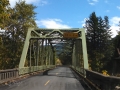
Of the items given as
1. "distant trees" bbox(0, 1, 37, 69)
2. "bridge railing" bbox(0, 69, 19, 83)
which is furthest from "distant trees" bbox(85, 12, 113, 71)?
"bridge railing" bbox(0, 69, 19, 83)

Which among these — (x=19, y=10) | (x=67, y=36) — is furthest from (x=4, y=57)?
(x=67, y=36)

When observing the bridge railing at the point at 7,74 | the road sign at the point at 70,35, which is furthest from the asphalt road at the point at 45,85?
the road sign at the point at 70,35

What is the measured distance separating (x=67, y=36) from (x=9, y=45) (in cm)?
1481

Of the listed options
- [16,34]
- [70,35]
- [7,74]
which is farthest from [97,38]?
[7,74]

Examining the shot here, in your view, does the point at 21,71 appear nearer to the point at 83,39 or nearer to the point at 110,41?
the point at 83,39

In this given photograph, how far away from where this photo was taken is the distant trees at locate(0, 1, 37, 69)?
132ft

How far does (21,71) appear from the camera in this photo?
24.2 metres

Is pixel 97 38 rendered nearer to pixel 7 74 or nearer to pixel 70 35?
pixel 70 35

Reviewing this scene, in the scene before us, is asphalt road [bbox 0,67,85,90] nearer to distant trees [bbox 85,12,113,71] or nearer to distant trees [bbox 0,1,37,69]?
distant trees [bbox 0,1,37,69]

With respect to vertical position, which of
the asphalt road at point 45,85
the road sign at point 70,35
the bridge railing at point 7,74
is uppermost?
the road sign at point 70,35

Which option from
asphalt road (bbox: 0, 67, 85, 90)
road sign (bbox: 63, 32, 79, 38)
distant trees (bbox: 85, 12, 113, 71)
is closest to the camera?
asphalt road (bbox: 0, 67, 85, 90)

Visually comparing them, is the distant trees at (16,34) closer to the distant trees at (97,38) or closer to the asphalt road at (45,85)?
the asphalt road at (45,85)

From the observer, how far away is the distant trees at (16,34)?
40.4 m

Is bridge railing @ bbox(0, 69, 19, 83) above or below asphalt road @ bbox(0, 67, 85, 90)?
above
